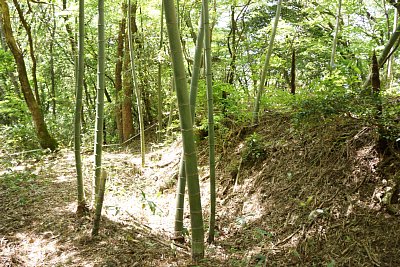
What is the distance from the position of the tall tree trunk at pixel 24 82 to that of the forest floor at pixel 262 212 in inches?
89.5

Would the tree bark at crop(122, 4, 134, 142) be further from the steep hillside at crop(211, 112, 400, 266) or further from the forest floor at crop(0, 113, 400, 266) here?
the steep hillside at crop(211, 112, 400, 266)

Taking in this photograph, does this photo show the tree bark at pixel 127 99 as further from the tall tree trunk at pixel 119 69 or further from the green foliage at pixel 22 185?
the green foliage at pixel 22 185

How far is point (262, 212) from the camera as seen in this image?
4.45m

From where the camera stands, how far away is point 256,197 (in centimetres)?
480

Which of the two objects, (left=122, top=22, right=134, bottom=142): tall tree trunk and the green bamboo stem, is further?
(left=122, top=22, right=134, bottom=142): tall tree trunk

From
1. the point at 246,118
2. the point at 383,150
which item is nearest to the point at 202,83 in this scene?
the point at 246,118

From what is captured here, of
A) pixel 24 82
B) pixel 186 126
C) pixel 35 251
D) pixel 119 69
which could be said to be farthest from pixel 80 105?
pixel 119 69

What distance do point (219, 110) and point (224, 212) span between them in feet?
7.56

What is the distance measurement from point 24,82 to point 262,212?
642 cm

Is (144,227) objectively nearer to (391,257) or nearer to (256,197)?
(256,197)

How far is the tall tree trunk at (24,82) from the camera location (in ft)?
23.5

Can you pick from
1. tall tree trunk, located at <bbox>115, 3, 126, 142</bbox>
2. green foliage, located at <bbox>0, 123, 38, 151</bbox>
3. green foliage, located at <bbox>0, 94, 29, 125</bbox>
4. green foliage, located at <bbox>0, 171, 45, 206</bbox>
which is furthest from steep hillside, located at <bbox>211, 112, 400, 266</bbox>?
green foliage, located at <bbox>0, 94, 29, 125</bbox>

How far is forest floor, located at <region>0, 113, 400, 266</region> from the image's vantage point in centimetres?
328

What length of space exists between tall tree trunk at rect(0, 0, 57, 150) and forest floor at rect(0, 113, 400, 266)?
7.46 ft
